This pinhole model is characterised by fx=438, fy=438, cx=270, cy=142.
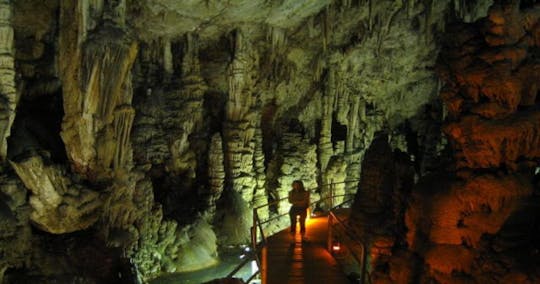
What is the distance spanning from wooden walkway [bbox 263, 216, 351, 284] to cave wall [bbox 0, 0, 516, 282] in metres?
4.65

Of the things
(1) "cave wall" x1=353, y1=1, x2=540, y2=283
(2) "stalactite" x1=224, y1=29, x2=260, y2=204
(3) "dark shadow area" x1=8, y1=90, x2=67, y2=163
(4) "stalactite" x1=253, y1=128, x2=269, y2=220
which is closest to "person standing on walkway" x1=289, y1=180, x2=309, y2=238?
(1) "cave wall" x1=353, y1=1, x2=540, y2=283

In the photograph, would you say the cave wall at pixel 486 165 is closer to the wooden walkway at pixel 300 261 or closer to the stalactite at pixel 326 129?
the wooden walkway at pixel 300 261

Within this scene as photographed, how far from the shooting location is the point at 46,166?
9266 mm

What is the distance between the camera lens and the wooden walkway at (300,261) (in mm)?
6357

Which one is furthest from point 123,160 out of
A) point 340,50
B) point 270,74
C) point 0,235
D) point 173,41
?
point 340,50

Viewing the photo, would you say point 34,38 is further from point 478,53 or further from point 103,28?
point 478,53

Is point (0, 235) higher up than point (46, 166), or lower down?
lower down

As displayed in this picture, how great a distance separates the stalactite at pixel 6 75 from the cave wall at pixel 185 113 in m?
0.03

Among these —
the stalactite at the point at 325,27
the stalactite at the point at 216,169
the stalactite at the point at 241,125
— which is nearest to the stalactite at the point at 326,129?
the stalactite at the point at 325,27

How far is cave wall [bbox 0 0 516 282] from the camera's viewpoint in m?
9.48

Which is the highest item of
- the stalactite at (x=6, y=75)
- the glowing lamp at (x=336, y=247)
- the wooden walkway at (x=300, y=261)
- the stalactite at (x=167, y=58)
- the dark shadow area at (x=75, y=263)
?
the stalactite at (x=167, y=58)

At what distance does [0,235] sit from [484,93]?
902 cm

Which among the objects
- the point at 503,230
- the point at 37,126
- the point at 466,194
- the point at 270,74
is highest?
the point at 270,74

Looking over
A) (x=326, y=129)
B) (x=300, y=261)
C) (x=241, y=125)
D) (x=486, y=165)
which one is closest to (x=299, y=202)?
(x=300, y=261)
